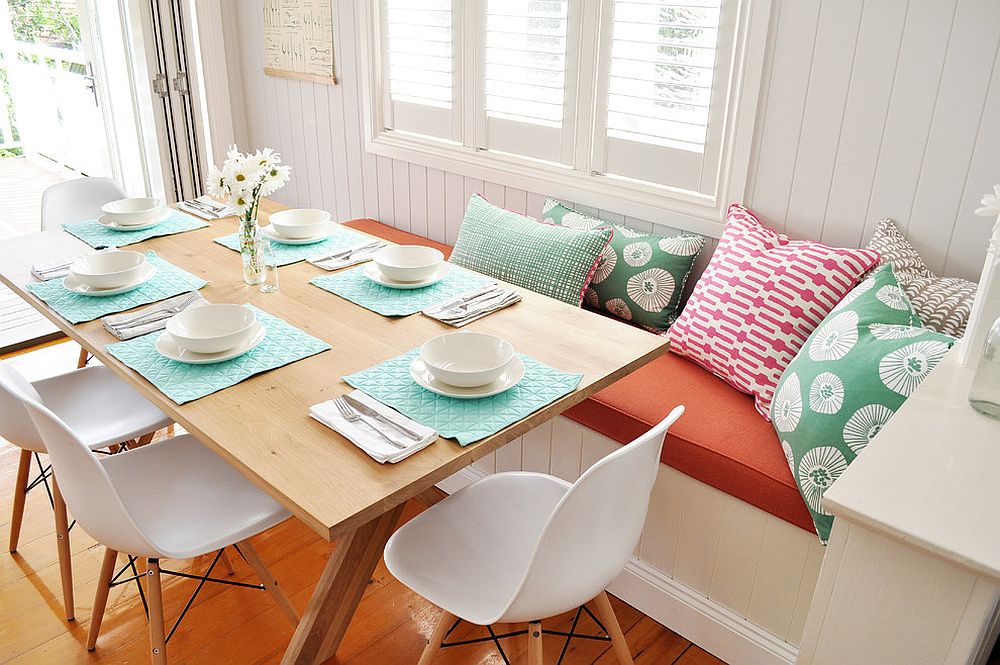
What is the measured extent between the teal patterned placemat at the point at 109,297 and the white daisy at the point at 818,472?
5.05 feet

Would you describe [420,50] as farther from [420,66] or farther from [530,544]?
[530,544]

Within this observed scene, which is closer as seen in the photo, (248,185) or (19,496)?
(248,185)

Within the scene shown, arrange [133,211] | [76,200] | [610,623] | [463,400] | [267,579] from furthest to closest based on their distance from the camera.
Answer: [76,200] < [133,211] < [267,579] < [610,623] < [463,400]

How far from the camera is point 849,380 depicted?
1.58 m

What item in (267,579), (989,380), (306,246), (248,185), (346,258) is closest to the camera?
(989,380)

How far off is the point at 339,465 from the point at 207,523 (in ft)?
1.58

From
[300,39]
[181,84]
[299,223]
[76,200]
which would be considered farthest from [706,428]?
[181,84]

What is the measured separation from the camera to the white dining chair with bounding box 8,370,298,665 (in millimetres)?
1477

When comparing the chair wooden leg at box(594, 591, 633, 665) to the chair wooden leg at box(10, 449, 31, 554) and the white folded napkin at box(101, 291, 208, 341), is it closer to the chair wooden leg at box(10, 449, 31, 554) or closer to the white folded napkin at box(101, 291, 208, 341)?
the white folded napkin at box(101, 291, 208, 341)

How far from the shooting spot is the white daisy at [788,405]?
1.70 meters

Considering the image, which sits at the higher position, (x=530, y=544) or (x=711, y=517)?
(x=530, y=544)

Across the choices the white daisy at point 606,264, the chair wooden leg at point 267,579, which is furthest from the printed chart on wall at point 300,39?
the chair wooden leg at point 267,579

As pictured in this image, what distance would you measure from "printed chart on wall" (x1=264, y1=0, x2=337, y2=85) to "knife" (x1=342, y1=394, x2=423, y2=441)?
7.39 ft

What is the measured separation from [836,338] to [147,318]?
1563 mm
